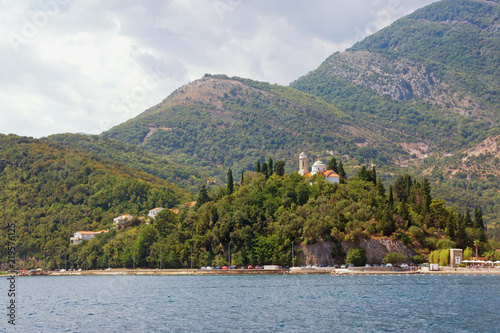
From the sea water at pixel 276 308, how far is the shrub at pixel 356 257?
25.3 m

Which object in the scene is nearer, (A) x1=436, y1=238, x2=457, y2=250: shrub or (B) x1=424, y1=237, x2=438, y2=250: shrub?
(A) x1=436, y1=238, x2=457, y2=250: shrub

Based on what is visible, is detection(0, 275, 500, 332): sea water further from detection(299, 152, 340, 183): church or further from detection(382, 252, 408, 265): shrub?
detection(299, 152, 340, 183): church

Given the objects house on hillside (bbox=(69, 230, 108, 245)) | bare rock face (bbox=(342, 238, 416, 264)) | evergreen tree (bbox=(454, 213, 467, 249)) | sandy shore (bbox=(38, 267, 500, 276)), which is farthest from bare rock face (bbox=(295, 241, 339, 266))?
house on hillside (bbox=(69, 230, 108, 245))

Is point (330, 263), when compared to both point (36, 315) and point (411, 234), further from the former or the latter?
point (36, 315)

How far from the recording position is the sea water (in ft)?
179

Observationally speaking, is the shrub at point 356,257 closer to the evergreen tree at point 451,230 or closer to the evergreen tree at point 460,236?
the evergreen tree at point 451,230

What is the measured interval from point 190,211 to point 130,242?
62.0ft

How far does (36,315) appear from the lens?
2625 inches

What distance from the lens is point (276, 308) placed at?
66.9 meters

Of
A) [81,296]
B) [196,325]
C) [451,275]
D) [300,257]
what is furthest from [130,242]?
[196,325]

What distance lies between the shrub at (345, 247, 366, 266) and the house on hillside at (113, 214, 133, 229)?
81.8m

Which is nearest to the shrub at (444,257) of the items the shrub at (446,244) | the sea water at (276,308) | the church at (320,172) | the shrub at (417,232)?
the shrub at (446,244)

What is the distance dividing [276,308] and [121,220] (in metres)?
125

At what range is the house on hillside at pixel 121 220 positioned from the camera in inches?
7199
